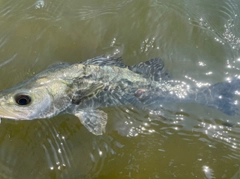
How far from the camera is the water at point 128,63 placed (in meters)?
3.98

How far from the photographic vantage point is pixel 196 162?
4.05 m

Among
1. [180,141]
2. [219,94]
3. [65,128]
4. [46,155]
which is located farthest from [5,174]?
[219,94]

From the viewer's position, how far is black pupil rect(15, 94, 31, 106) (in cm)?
336

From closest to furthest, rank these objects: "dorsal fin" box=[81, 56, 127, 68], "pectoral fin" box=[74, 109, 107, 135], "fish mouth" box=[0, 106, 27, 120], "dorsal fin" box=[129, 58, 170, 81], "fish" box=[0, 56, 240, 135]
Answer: "fish mouth" box=[0, 106, 27, 120]
"fish" box=[0, 56, 240, 135]
"pectoral fin" box=[74, 109, 107, 135]
"dorsal fin" box=[81, 56, 127, 68]
"dorsal fin" box=[129, 58, 170, 81]

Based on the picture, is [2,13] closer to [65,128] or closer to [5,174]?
[65,128]

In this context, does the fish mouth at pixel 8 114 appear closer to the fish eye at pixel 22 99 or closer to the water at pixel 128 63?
the fish eye at pixel 22 99

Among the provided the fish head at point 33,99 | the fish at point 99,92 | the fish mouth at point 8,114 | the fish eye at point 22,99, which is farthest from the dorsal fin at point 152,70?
the fish mouth at point 8,114

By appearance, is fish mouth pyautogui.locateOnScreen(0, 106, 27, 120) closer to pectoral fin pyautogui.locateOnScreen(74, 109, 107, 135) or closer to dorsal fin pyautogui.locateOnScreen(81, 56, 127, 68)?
pectoral fin pyautogui.locateOnScreen(74, 109, 107, 135)

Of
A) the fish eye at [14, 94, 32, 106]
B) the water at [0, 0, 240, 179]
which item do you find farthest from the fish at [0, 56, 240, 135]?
the water at [0, 0, 240, 179]

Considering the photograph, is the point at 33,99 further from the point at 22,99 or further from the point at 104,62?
the point at 104,62

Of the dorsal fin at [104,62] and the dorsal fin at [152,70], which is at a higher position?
the dorsal fin at [104,62]

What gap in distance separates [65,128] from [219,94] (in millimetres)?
2163

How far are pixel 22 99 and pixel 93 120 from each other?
953 millimetres

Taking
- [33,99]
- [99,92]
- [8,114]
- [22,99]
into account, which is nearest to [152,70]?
[99,92]
